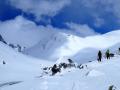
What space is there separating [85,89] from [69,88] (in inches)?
85.6

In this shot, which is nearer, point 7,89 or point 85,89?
point 85,89

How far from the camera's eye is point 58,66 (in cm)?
7831

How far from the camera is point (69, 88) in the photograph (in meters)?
48.7

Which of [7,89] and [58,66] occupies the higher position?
[58,66]

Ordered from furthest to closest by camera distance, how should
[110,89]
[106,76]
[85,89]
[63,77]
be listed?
[63,77], [106,76], [85,89], [110,89]

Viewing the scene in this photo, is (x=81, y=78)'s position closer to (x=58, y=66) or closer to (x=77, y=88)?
(x=77, y=88)

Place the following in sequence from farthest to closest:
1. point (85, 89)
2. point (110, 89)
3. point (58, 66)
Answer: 1. point (58, 66)
2. point (85, 89)
3. point (110, 89)

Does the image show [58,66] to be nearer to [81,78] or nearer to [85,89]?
[81,78]

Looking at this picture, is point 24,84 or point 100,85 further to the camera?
point 24,84

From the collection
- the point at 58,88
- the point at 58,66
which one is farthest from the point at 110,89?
the point at 58,66

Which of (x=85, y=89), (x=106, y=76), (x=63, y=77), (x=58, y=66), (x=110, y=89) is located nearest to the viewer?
(x=110, y=89)

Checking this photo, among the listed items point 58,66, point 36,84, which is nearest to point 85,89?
point 36,84

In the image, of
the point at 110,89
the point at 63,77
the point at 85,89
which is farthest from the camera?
the point at 63,77

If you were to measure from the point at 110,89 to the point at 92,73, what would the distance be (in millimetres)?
10818
